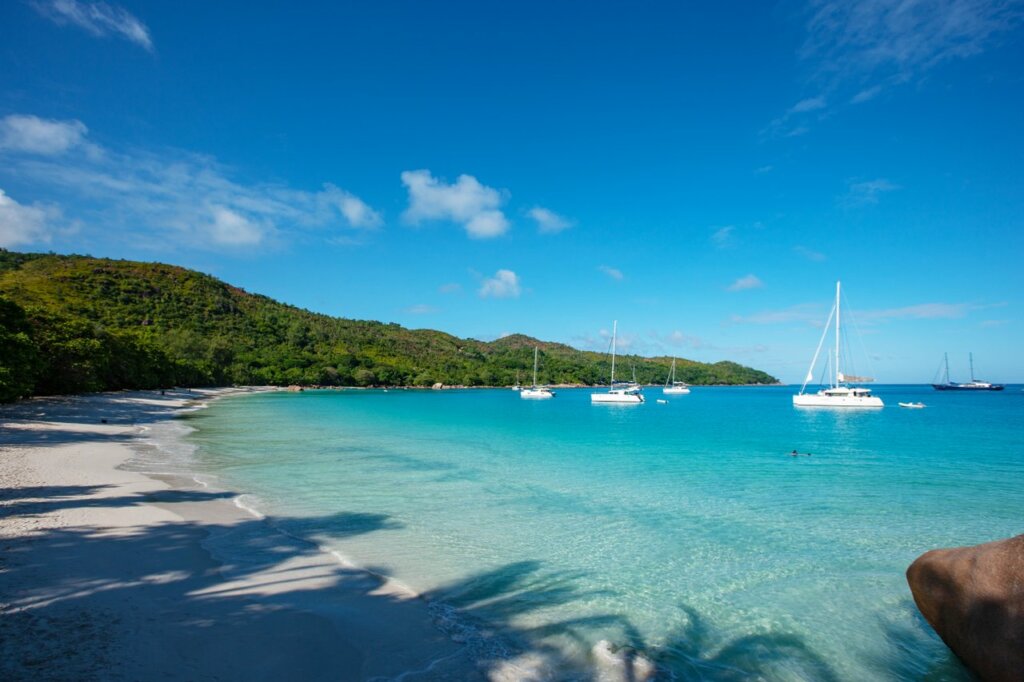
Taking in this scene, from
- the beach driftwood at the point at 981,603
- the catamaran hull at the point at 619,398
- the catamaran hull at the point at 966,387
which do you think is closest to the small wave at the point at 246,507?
the beach driftwood at the point at 981,603

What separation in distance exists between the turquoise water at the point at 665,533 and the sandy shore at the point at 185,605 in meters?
1.05

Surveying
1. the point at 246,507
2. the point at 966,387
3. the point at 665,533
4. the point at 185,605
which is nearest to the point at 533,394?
the point at 246,507

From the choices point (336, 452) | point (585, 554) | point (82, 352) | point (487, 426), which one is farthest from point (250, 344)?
point (585, 554)

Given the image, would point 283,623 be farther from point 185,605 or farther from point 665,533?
point 665,533

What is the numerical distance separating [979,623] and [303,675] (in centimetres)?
786

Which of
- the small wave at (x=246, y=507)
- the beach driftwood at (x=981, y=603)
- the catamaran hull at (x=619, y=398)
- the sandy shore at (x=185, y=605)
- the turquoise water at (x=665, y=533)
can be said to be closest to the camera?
the sandy shore at (x=185, y=605)

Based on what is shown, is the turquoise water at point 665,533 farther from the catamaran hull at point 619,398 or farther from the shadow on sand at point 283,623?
the catamaran hull at point 619,398

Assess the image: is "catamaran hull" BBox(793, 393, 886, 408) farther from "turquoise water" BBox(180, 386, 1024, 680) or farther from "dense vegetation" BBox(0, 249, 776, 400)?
"dense vegetation" BBox(0, 249, 776, 400)

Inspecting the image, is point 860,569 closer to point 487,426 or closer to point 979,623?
point 979,623

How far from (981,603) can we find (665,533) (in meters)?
6.80

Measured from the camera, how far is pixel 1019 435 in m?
39.4

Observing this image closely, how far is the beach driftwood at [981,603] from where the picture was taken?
18.2ft

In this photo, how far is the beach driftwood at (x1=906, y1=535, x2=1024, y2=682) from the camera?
5.55 metres

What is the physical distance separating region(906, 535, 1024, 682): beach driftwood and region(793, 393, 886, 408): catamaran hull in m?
79.1
